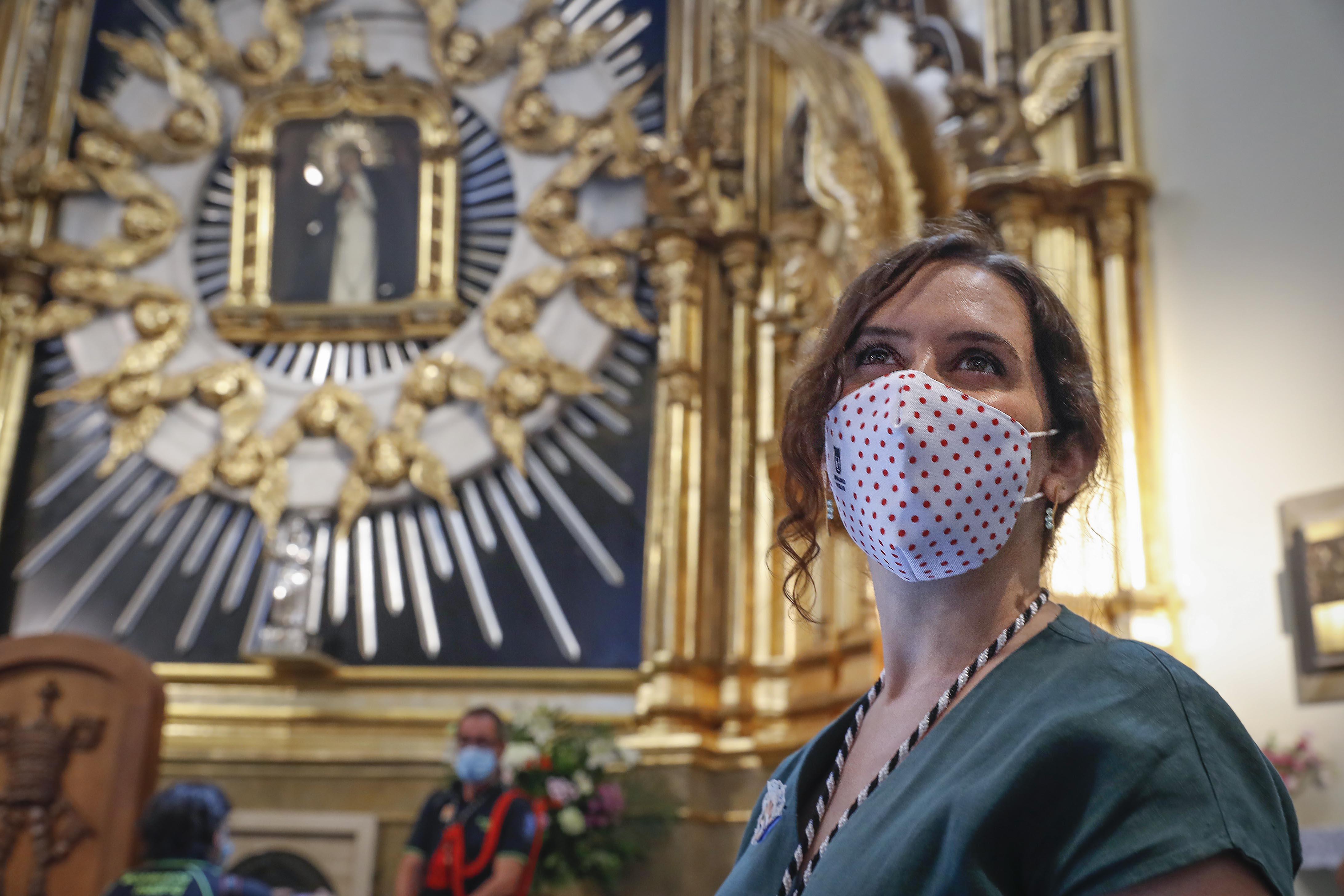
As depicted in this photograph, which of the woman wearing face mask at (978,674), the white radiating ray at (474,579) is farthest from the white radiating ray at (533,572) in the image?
the woman wearing face mask at (978,674)

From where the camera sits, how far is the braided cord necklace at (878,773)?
1004mm

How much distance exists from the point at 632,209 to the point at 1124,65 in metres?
2.12

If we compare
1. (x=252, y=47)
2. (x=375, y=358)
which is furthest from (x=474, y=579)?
(x=252, y=47)

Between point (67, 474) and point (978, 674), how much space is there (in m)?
Answer: 5.59

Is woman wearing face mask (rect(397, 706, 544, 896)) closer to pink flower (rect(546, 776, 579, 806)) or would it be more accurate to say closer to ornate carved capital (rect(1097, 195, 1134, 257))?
pink flower (rect(546, 776, 579, 806))

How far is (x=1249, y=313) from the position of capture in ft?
12.9

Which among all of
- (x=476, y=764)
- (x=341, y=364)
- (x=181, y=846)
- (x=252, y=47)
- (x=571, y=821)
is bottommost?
(x=571, y=821)

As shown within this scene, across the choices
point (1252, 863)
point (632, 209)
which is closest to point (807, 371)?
point (1252, 863)

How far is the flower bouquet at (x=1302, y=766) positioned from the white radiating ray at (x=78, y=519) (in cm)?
448

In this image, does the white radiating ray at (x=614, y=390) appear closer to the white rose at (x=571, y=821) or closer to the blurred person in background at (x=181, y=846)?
the white rose at (x=571, y=821)

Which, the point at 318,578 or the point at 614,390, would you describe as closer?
the point at 318,578

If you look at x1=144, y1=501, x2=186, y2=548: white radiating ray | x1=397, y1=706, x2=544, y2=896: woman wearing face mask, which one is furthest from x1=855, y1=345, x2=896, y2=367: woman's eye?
x1=144, y1=501, x2=186, y2=548: white radiating ray

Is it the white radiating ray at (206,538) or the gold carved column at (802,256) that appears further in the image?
the white radiating ray at (206,538)

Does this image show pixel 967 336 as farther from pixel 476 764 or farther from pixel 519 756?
pixel 519 756
